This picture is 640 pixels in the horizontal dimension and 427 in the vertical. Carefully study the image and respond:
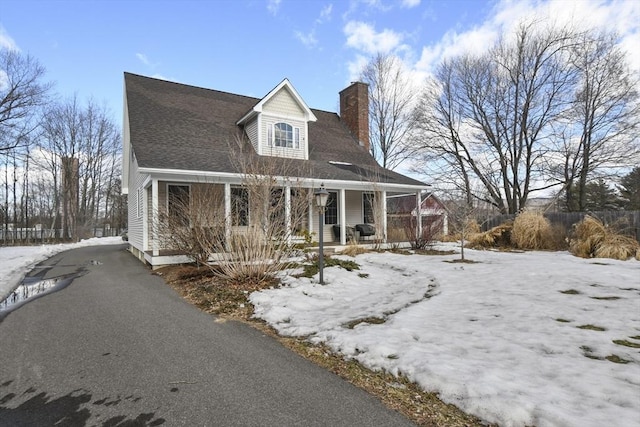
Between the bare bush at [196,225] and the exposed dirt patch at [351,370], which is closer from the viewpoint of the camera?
the exposed dirt patch at [351,370]

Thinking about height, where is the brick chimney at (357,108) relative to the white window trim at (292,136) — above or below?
above

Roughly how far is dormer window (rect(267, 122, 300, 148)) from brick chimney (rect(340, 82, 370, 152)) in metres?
5.30

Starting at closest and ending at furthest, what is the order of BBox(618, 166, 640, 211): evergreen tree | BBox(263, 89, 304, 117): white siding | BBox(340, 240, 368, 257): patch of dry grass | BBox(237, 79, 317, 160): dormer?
BBox(340, 240, 368, 257): patch of dry grass, BBox(237, 79, 317, 160): dormer, BBox(263, 89, 304, 117): white siding, BBox(618, 166, 640, 211): evergreen tree

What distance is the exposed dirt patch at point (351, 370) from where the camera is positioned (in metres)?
2.35

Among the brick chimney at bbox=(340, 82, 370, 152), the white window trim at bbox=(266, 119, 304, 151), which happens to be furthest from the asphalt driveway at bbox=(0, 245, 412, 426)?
the brick chimney at bbox=(340, 82, 370, 152)

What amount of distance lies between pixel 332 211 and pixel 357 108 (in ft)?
24.0

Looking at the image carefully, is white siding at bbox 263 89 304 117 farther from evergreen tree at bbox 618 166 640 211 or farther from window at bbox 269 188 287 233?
evergreen tree at bbox 618 166 640 211

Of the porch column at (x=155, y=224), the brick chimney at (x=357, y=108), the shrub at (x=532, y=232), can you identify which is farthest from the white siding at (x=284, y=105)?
the shrub at (x=532, y=232)

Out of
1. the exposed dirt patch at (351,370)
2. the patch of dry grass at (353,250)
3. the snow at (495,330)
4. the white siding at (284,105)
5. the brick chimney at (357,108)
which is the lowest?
the exposed dirt patch at (351,370)

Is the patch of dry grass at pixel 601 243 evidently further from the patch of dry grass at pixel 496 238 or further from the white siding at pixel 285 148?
the white siding at pixel 285 148

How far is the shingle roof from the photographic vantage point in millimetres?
10562

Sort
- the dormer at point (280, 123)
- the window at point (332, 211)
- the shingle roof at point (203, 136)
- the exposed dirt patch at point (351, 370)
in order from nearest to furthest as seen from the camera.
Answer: the exposed dirt patch at point (351, 370) → the shingle roof at point (203, 136) → the dormer at point (280, 123) → the window at point (332, 211)

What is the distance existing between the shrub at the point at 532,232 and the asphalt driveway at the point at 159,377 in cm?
1262

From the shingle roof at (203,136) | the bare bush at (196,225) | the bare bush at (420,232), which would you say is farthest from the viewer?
the bare bush at (420,232)
